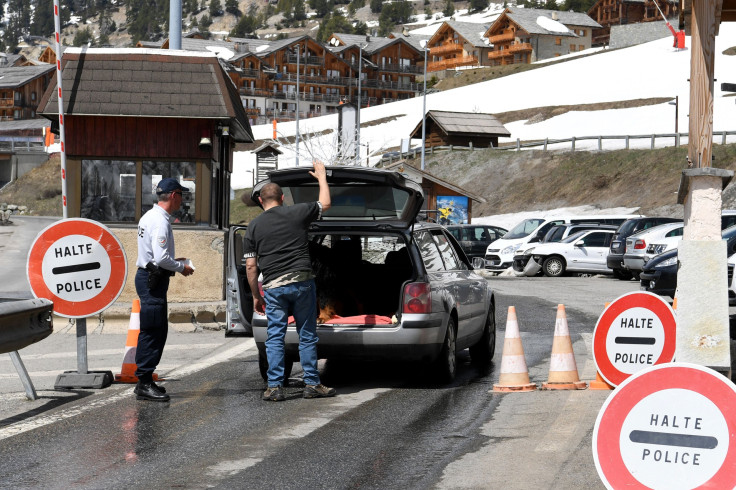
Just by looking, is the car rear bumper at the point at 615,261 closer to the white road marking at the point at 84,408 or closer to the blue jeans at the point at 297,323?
the white road marking at the point at 84,408

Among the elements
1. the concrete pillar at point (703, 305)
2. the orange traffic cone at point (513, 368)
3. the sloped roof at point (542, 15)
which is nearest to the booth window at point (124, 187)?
the orange traffic cone at point (513, 368)

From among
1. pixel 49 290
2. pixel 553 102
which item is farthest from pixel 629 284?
pixel 553 102

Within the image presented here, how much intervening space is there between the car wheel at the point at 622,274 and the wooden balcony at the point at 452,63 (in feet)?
408

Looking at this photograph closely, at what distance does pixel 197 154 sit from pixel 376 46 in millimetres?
123667

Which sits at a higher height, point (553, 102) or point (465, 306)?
point (553, 102)

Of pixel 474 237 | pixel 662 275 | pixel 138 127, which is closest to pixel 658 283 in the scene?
pixel 662 275

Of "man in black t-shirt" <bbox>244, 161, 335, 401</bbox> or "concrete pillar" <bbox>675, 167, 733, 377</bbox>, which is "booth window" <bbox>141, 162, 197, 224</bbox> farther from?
"concrete pillar" <bbox>675, 167, 733, 377</bbox>

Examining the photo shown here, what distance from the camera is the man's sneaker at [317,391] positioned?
32.3 feet

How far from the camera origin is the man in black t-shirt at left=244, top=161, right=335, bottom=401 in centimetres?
988

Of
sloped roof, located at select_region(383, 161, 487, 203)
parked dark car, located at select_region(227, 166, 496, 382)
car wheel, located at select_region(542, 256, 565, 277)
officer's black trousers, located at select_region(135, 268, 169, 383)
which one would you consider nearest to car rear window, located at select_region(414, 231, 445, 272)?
parked dark car, located at select_region(227, 166, 496, 382)

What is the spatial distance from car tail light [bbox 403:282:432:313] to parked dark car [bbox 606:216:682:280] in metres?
19.4

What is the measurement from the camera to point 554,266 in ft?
107

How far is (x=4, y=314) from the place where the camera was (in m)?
8.49

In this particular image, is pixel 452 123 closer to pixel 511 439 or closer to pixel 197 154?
pixel 197 154
